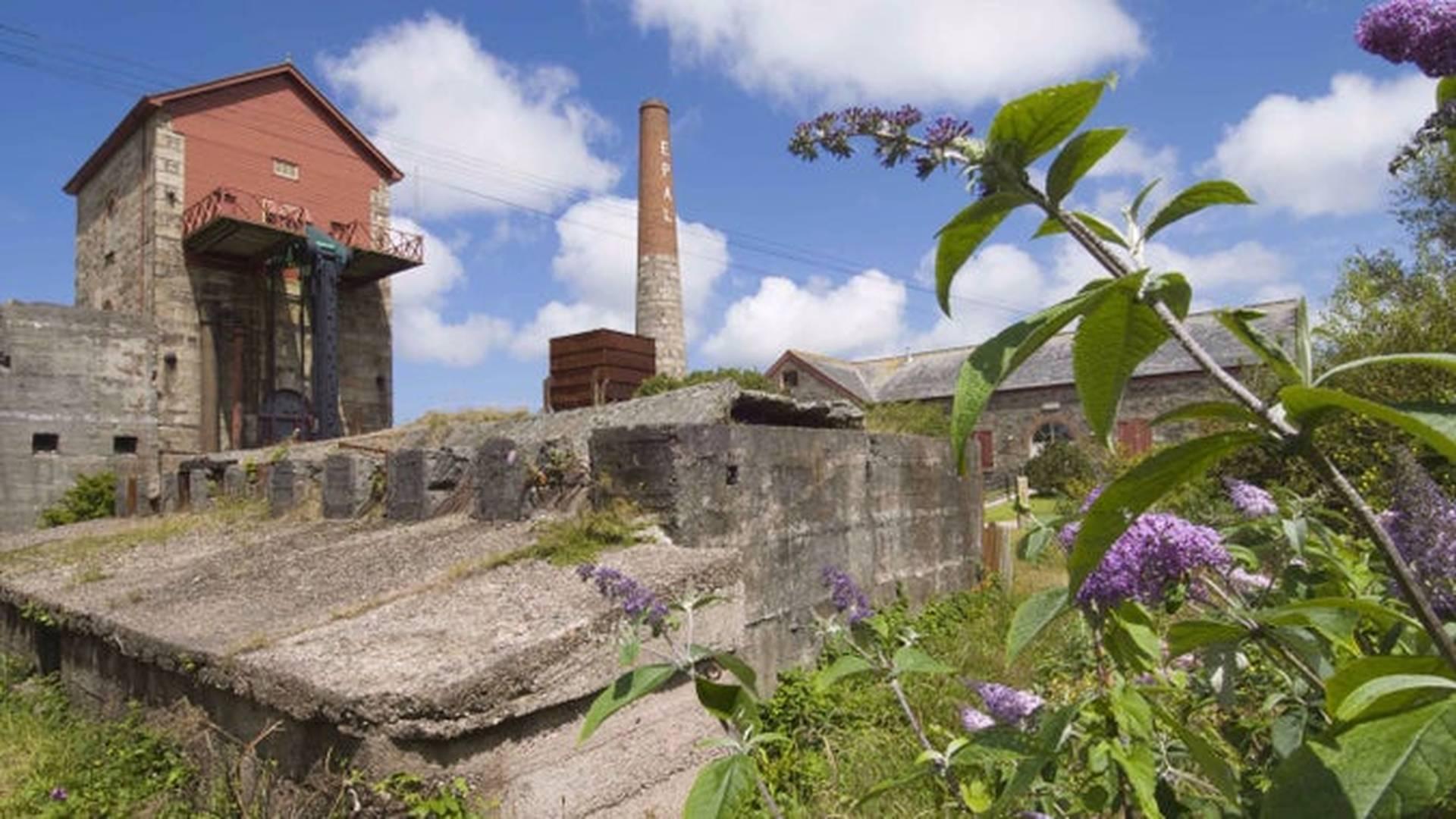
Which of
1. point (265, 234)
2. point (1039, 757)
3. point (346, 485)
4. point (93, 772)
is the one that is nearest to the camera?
point (1039, 757)

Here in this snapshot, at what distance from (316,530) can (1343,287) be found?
58.0ft

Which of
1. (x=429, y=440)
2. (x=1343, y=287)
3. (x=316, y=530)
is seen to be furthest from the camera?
(x=1343, y=287)

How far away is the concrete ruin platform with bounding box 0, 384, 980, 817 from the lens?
304 centimetres

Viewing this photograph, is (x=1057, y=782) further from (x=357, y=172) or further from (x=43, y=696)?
(x=357, y=172)

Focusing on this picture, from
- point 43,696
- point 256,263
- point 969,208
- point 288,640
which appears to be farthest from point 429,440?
point 256,263

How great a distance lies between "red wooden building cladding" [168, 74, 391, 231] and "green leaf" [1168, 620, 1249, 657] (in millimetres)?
23128

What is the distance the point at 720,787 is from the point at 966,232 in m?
1.03

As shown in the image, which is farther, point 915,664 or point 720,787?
point 915,664

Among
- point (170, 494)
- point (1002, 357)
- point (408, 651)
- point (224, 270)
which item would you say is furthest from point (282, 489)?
point (224, 270)

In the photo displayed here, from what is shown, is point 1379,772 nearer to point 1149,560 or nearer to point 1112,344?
point 1112,344

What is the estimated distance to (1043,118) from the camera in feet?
2.55

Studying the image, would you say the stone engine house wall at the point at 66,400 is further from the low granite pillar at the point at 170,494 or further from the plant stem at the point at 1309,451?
the plant stem at the point at 1309,451

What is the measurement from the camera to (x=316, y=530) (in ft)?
21.1

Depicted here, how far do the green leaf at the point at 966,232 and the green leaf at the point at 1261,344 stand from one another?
0.75 ft
